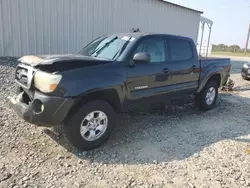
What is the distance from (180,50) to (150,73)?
1228 millimetres

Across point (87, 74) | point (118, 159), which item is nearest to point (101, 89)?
point (87, 74)

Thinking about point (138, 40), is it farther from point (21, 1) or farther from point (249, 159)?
point (21, 1)

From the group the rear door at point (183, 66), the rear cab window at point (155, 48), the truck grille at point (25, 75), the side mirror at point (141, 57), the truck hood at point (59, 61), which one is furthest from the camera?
the rear door at point (183, 66)

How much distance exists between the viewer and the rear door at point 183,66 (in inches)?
184

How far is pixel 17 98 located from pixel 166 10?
1193 centimetres

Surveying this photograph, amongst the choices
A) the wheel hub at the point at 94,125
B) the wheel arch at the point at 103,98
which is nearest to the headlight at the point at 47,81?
the wheel arch at the point at 103,98

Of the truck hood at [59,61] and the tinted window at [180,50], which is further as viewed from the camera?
the tinted window at [180,50]

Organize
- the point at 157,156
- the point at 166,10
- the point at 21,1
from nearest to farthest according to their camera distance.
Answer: the point at 157,156
the point at 21,1
the point at 166,10

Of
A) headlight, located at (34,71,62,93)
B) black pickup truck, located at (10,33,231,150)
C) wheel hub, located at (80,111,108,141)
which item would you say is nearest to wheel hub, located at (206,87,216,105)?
black pickup truck, located at (10,33,231,150)

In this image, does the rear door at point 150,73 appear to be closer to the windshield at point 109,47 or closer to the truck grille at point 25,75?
the windshield at point 109,47

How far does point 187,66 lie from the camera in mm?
4980

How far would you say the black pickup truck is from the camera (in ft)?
10.3

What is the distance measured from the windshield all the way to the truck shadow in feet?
4.85

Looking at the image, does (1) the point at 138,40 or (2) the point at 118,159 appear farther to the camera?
(1) the point at 138,40
